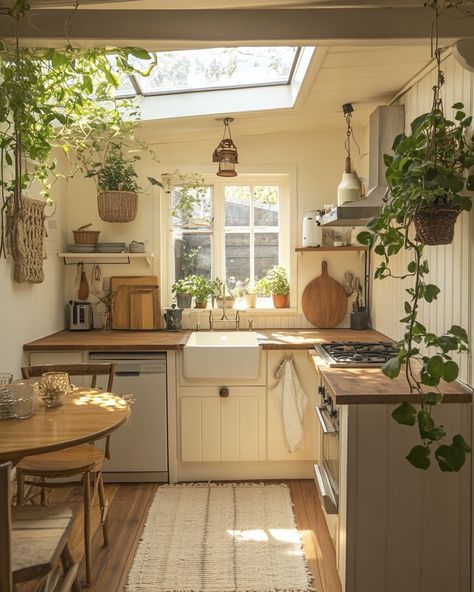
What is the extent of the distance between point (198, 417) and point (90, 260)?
4.81ft

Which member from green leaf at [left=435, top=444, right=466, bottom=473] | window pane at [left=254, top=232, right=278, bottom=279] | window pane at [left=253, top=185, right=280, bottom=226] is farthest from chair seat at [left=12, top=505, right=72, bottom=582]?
window pane at [left=253, top=185, right=280, bottom=226]

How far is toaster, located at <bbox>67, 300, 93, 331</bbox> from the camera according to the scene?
398 centimetres

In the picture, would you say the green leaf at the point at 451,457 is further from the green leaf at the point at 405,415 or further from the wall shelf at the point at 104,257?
the wall shelf at the point at 104,257

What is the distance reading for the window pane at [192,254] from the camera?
429 centimetres

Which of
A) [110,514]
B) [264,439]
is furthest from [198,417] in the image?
[110,514]

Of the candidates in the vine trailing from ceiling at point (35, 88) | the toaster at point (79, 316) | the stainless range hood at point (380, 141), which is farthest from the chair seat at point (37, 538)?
the toaster at point (79, 316)

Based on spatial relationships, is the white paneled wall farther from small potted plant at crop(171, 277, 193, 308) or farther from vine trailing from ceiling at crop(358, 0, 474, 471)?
small potted plant at crop(171, 277, 193, 308)

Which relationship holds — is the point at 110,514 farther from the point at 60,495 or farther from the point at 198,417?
the point at 198,417

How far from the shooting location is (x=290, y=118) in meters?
3.76

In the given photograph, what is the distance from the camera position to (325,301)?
4.11 m

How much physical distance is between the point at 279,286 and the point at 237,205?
0.71 m

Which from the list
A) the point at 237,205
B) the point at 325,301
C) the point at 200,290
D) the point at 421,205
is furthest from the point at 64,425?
the point at 237,205

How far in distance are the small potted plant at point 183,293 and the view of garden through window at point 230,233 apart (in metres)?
0.19

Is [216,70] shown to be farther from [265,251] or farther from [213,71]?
[265,251]
